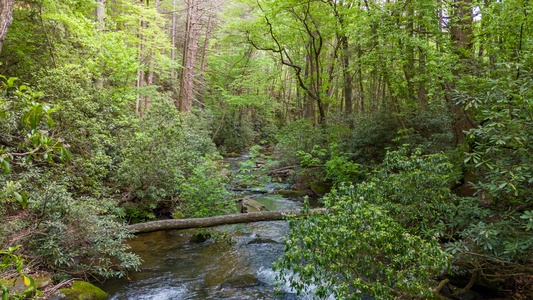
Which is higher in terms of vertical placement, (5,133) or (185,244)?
(5,133)

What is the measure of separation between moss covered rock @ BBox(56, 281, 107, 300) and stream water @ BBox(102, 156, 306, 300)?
1.00ft

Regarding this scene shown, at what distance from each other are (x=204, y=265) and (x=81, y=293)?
2.66 metres

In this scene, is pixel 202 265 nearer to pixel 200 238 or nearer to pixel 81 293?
pixel 200 238

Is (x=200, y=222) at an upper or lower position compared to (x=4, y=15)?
lower

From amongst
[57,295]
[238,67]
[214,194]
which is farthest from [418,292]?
[238,67]

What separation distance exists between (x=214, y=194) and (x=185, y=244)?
1.51 meters

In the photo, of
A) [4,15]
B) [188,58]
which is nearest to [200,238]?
[4,15]

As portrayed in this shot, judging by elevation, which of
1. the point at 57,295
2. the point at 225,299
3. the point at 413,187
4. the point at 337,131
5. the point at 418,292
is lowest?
the point at 225,299

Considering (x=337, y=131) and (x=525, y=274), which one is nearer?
(x=525, y=274)

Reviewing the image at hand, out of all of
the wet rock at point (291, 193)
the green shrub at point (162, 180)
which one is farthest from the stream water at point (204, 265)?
the wet rock at point (291, 193)

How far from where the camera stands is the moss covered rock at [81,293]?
4.98 metres

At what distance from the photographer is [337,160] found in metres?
12.4

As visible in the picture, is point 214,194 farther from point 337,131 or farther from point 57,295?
point 337,131

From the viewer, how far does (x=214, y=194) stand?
9047 mm
